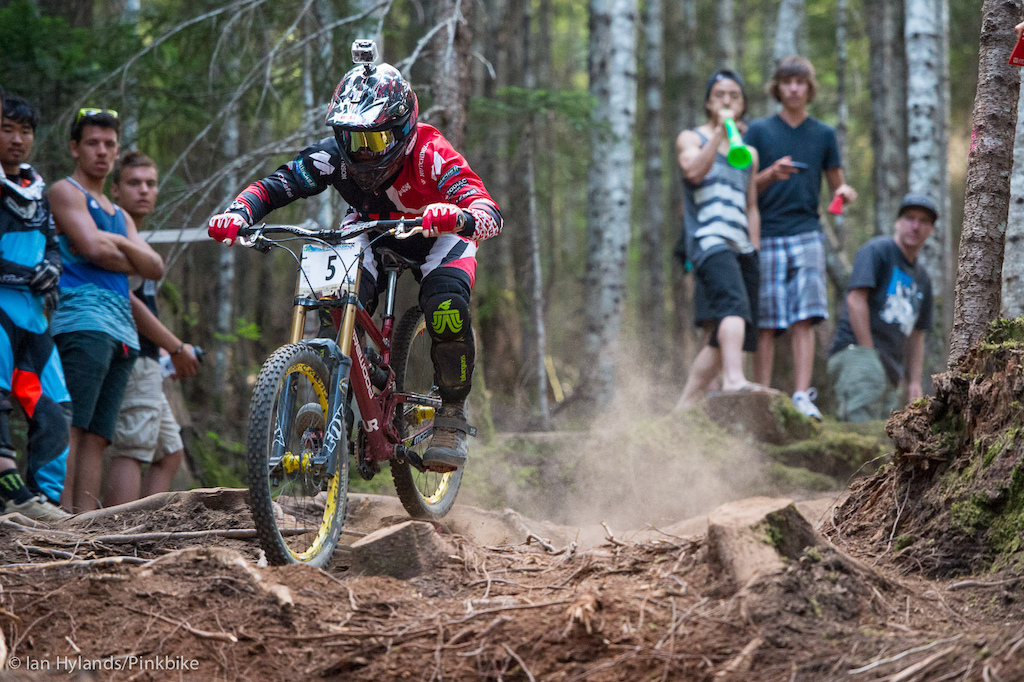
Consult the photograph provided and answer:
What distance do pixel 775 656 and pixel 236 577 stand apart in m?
1.82

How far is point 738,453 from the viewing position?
7.12 metres

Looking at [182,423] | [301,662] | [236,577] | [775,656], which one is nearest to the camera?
[775,656]

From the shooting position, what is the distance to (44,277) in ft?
16.2

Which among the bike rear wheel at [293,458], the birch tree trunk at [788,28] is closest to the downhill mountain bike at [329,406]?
the bike rear wheel at [293,458]

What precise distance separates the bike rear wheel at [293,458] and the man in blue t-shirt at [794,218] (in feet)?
15.4

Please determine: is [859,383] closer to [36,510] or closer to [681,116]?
[36,510]

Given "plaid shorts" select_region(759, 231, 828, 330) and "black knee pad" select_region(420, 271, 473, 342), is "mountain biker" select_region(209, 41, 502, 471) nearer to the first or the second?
"black knee pad" select_region(420, 271, 473, 342)

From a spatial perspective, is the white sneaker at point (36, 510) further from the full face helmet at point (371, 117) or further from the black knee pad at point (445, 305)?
the full face helmet at point (371, 117)

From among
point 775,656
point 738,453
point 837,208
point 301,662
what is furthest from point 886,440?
point 301,662

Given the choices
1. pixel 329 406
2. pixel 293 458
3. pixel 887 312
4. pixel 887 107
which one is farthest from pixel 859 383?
pixel 887 107

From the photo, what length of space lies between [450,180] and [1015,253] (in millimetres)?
2763

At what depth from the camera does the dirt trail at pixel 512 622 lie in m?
2.61

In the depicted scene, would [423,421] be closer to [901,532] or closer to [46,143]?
[901,532]

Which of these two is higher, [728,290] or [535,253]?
[535,253]
